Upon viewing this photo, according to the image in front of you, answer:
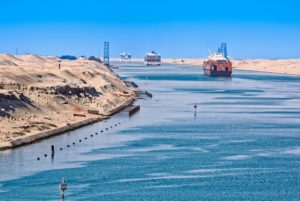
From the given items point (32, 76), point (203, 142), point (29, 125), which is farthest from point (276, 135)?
point (32, 76)

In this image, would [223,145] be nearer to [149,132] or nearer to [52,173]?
[149,132]

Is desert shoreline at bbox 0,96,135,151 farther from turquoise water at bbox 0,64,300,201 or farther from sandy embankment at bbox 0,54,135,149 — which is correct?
turquoise water at bbox 0,64,300,201

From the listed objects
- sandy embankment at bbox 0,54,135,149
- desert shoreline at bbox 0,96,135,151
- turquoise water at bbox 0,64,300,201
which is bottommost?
turquoise water at bbox 0,64,300,201

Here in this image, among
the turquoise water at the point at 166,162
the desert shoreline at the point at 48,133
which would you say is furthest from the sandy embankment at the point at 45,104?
the turquoise water at the point at 166,162

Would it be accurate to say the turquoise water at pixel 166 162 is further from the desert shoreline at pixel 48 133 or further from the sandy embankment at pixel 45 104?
the sandy embankment at pixel 45 104

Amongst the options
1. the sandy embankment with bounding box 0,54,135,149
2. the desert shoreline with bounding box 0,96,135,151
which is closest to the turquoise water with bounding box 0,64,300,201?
the desert shoreline with bounding box 0,96,135,151

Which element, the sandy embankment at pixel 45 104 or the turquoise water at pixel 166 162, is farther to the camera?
the sandy embankment at pixel 45 104

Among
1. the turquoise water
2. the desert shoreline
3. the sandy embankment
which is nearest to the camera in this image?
the turquoise water

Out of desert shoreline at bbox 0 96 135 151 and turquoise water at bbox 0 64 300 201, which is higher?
desert shoreline at bbox 0 96 135 151
